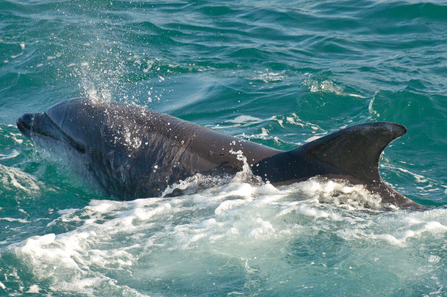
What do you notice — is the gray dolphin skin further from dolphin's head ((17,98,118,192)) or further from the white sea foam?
the white sea foam

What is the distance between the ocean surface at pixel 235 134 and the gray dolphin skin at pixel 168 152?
0.22 m

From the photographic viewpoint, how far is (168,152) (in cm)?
705

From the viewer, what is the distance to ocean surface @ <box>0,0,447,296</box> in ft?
17.1

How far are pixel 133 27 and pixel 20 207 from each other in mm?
11911

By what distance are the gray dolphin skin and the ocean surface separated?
0.73 ft

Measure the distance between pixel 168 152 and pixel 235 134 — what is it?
364cm

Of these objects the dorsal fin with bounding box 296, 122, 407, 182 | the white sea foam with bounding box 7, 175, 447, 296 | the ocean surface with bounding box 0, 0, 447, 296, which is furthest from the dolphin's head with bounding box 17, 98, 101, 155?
the dorsal fin with bounding box 296, 122, 407, 182

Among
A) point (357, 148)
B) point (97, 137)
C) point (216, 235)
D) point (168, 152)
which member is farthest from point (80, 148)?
point (357, 148)

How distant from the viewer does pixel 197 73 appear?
1439cm

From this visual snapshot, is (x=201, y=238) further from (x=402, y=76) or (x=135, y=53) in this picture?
(x=135, y=53)

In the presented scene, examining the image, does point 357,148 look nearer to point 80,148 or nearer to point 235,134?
point 80,148

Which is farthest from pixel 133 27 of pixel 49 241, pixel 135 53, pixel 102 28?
pixel 49 241

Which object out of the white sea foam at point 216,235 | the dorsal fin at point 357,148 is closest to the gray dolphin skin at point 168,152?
the dorsal fin at point 357,148

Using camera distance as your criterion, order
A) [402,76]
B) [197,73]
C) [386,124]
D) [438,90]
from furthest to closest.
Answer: [197,73]
[402,76]
[438,90]
[386,124]
